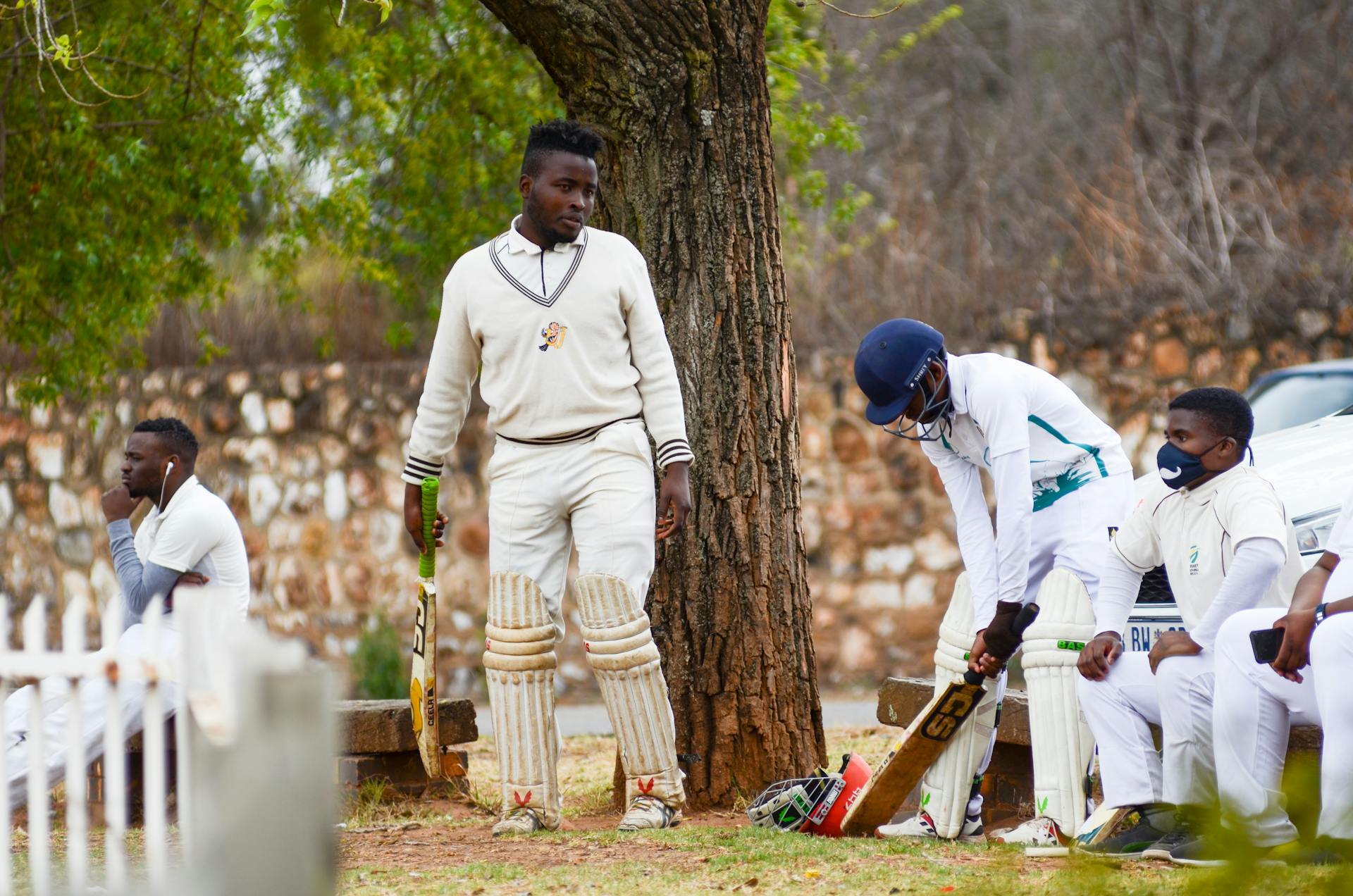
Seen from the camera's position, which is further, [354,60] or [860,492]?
[860,492]

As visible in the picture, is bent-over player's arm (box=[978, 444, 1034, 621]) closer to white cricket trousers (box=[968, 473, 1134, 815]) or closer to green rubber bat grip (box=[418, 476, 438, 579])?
white cricket trousers (box=[968, 473, 1134, 815])

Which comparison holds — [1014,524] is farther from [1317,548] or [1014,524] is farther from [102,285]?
[102,285]

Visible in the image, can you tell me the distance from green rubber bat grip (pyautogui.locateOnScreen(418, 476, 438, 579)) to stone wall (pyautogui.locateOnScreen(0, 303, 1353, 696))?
538 cm

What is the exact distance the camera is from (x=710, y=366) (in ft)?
17.9

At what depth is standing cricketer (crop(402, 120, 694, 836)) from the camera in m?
4.83

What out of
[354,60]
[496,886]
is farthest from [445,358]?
[354,60]

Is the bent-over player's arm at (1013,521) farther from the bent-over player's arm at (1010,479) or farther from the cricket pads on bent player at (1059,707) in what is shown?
the cricket pads on bent player at (1059,707)

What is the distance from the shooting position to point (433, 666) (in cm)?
517

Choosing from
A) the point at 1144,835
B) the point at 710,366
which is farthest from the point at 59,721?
the point at 1144,835

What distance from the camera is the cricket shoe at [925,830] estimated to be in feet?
16.1

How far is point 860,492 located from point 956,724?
5.89 meters

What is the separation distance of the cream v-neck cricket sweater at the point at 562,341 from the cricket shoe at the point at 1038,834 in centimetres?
157

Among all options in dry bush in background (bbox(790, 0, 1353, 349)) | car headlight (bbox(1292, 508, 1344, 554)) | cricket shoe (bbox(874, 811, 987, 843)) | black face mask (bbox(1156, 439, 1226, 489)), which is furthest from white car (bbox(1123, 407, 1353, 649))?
dry bush in background (bbox(790, 0, 1353, 349))

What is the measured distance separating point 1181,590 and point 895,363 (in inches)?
43.6
